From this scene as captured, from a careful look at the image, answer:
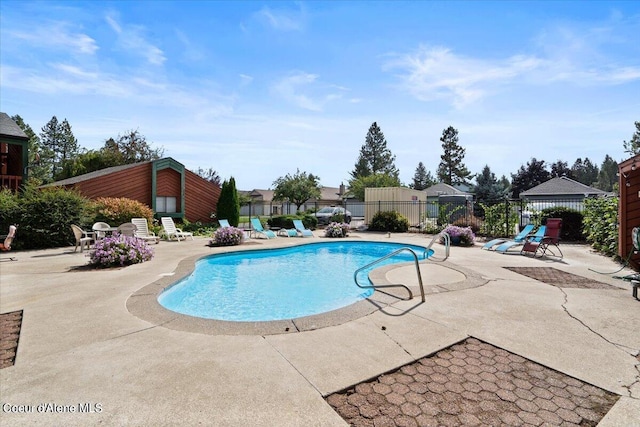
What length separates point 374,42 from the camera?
29.5ft

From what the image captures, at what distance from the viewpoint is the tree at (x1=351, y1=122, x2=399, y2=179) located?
2020 inches

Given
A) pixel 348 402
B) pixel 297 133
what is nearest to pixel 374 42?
pixel 297 133

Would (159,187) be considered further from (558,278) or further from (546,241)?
(558,278)

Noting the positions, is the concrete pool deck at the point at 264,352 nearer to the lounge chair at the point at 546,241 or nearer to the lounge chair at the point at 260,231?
the lounge chair at the point at 546,241

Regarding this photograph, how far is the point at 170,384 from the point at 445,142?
55.7m

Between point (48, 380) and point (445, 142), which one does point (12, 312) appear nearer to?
point (48, 380)

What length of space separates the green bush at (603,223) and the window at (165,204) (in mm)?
19727

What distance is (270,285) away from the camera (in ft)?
24.5

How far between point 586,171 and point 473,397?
325 feet

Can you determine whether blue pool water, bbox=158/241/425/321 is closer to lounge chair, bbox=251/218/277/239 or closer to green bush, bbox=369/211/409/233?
lounge chair, bbox=251/218/277/239

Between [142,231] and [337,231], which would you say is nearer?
[142,231]

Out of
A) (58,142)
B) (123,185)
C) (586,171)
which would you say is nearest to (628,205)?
(123,185)

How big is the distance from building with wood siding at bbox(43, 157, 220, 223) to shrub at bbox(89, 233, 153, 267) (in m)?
9.96

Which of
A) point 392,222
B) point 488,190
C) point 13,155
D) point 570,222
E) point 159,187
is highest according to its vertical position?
point 13,155
